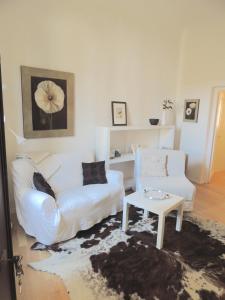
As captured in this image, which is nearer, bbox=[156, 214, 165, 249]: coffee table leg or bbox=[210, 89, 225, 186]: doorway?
bbox=[156, 214, 165, 249]: coffee table leg

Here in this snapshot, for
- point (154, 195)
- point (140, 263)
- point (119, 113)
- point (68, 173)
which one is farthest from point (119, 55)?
point (140, 263)

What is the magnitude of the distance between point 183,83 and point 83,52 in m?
2.33

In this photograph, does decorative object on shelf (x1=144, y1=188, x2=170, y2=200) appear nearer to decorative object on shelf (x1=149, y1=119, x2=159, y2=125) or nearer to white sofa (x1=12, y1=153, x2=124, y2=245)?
white sofa (x1=12, y1=153, x2=124, y2=245)

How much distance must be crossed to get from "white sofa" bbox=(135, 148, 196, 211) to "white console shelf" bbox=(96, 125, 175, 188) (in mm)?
319

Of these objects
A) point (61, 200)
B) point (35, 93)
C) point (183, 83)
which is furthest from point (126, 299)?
point (183, 83)

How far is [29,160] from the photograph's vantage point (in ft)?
9.10

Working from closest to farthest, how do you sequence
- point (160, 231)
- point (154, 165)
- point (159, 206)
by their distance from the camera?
A: point (160, 231), point (159, 206), point (154, 165)

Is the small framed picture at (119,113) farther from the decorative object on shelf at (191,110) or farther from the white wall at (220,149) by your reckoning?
the white wall at (220,149)

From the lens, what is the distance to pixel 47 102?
10.2 feet

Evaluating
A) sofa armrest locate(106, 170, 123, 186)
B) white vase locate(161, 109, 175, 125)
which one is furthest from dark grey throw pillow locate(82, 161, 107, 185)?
white vase locate(161, 109, 175, 125)

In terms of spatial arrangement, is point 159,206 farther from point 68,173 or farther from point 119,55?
point 119,55

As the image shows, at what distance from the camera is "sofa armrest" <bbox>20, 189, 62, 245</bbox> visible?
229 centimetres

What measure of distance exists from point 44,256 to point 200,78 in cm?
409

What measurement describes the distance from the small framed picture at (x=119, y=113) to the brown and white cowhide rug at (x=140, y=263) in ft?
5.92
